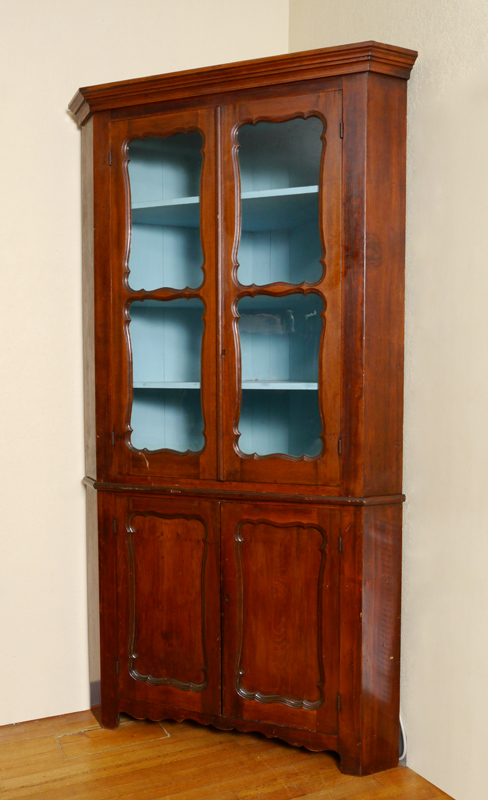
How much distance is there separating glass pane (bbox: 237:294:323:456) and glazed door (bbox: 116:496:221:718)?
11.3 inches

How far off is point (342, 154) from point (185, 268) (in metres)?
0.57

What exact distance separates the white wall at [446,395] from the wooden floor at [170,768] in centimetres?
25

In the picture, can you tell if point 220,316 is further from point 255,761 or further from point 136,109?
point 255,761

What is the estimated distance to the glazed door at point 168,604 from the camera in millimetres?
2193

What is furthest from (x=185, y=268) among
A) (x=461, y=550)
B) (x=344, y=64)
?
(x=461, y=550)

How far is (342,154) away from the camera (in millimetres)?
1965

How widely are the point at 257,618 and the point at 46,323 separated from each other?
1.19m

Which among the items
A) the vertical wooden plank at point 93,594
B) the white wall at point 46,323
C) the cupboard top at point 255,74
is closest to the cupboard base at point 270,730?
the vertical wooden plank at point 93,594

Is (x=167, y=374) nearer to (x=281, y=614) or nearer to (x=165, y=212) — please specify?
(x=165, y=212)

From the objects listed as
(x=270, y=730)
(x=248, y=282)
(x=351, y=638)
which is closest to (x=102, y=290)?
(x=248, y=282)

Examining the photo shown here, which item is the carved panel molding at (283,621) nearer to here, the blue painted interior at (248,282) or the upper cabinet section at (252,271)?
the upper cabinet section at (252,271)

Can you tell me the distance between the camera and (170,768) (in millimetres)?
2117

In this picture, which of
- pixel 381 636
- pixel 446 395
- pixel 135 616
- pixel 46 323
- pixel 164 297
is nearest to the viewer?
pixel 446 395

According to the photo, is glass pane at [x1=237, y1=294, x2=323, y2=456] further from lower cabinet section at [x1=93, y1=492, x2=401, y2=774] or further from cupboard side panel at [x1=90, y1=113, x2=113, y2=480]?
cupboard side panel at [x1=90, y1=113, x2=113, y2=480]
